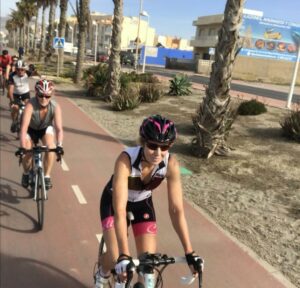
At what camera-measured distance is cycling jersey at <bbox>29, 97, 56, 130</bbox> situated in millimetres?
6148

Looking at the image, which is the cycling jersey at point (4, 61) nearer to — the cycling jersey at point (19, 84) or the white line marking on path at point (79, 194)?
the cycling jersey at point (19, 84)

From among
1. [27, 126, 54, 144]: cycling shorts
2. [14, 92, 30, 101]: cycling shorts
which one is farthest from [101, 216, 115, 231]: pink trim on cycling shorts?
[14, 92, 30, 101]: cycling shorts

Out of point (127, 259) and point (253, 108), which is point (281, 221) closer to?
point (127, 259)

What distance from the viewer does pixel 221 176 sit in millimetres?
8680

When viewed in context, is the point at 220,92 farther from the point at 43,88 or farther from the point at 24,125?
the point at 24,125

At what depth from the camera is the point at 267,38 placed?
6184 centimetres

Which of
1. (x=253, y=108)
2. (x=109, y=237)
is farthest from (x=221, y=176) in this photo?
(x=253, y=108)

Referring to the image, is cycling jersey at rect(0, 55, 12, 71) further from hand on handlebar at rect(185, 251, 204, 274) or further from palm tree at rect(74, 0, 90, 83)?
hand on handlebar at rect(185, 251, 204, 274)

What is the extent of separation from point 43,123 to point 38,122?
80 mm

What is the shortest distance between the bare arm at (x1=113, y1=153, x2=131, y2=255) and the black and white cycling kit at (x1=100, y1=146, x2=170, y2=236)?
0.27ft

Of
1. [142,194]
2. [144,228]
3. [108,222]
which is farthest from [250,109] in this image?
[108,222]

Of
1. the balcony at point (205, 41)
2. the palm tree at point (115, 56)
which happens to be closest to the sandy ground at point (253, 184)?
the palm tree at point (115, 56)

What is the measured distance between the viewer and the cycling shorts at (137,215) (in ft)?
11.2

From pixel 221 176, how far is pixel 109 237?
224 inches
